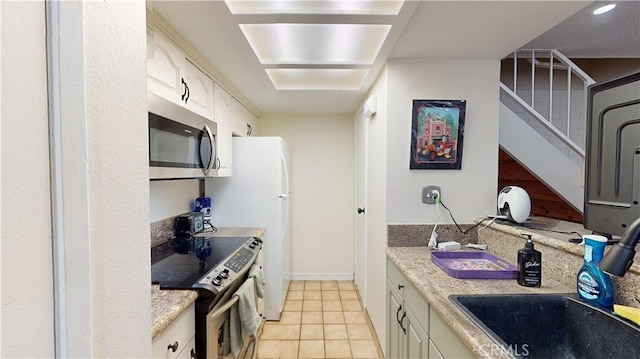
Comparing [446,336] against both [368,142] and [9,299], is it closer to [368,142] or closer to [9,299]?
[9,299]

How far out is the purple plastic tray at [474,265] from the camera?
4.13 feet

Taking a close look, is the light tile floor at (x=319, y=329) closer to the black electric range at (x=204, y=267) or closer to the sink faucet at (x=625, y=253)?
the black electric range at (x=204, y=267)

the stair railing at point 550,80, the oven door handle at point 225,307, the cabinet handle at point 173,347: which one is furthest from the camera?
the stair railing at point 550,80

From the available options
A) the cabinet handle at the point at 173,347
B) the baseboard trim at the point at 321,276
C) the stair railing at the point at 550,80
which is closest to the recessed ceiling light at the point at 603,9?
the stair railing at the point at 550,80

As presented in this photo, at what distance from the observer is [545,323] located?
102cm

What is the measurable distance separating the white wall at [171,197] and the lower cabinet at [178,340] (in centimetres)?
94

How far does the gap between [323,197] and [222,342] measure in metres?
2.33

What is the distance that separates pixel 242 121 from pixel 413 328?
7.47 feet

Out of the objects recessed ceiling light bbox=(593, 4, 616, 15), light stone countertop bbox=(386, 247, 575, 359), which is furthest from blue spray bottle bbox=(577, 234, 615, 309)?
recessed ceiling light bbox=(593, 4, 616, 15)

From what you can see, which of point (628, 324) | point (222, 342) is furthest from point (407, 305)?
point (222, 342)

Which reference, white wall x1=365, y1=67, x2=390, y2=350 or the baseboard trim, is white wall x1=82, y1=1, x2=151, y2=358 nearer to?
white wall x1=365, y1=67, x2=390, y2=350

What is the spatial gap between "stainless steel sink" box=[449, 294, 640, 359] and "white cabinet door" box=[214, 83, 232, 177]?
6.11 feet

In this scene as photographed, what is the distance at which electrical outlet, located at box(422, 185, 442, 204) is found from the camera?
6.04ft

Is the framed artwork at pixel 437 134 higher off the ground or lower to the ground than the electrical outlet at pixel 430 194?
higher
